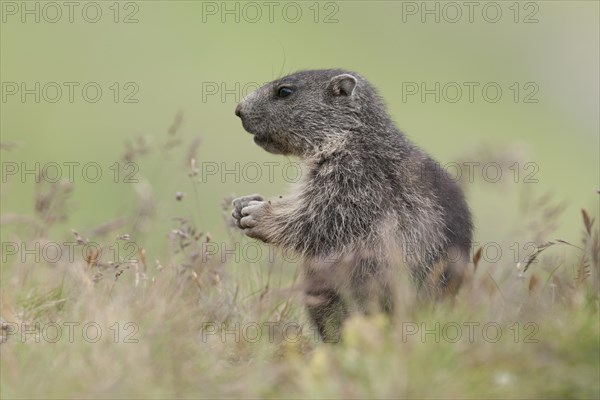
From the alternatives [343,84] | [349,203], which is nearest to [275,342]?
[349,203]

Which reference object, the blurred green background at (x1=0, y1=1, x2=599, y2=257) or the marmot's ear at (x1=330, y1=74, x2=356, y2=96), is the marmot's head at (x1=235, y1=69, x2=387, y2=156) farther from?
the blurred green background at (x1=0, y1=1, x2=599, y2=257)

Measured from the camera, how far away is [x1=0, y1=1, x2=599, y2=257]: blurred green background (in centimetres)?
2852

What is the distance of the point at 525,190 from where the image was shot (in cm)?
802

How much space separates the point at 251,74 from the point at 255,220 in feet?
81.0

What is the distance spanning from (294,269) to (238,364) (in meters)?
1.99

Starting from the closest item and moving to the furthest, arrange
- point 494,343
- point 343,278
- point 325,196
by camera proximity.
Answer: point 494,343, point 343,278, point 325,196

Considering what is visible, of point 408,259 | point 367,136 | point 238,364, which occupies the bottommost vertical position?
point 238,364

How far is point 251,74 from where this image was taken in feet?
108

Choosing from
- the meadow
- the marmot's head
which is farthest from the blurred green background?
the marmot's head

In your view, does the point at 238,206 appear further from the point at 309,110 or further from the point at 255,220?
the point at 309,110

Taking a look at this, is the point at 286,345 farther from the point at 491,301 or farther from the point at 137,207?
the point at 137,207

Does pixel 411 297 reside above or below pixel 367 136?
below

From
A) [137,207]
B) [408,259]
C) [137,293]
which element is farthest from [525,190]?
[137,207]

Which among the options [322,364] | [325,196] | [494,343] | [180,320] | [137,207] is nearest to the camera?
[322,364]
